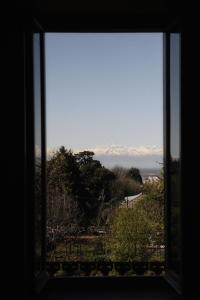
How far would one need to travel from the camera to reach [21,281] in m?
2.59

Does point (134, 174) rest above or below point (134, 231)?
above

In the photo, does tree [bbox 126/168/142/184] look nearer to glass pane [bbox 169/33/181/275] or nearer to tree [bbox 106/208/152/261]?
tree [bbox 106/208/152/261]

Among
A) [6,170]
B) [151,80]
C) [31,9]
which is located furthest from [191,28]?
[151,80]

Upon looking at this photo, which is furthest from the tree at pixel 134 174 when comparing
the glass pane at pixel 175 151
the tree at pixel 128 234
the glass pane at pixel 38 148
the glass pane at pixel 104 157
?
the glass pane at pixel 38 148

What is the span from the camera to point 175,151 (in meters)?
3.14

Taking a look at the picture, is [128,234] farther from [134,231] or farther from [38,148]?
[38,148]

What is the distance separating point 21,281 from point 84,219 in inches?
412

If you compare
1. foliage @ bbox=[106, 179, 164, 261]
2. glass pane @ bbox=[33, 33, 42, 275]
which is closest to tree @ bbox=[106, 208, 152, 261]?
foliage @ bbox=[106, 179, 164, 261]

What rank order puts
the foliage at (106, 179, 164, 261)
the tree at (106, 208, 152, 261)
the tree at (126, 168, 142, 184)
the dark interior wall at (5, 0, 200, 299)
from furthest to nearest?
the tree at (106, 208, 152, 261), the foliage at (106, 179, 164, 261), the tree at (126, 168, 142, 184), the dark interior wall at (5, 0, 200, 299)

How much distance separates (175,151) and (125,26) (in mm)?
1010

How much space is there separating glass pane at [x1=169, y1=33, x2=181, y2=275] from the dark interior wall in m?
0.12

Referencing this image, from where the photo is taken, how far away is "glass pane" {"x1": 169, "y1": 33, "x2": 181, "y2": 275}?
9.99 ft

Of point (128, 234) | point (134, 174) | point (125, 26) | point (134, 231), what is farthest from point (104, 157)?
point (134, 231)

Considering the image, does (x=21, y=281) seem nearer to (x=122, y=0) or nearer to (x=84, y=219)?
(x=122, y=0)
